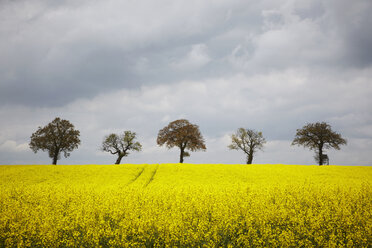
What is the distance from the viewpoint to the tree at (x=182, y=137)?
4447 cm

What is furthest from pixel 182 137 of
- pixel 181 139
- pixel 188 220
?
pixel 188 220

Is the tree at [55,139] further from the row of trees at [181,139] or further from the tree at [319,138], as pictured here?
the tree at [319,138]

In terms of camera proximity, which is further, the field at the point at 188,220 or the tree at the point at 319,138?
the tree at the point at 319,138

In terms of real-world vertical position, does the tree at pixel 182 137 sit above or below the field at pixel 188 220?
above

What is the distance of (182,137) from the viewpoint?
44031mm

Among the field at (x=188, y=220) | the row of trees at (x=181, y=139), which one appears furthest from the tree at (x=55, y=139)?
the field at (x=188, y=220)

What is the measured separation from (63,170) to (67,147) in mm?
19931

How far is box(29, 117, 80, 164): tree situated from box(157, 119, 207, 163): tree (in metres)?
17.9

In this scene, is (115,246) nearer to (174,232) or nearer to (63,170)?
(174,232)

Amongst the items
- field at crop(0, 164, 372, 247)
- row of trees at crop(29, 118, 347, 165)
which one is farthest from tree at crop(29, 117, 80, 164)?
field at crop(0, 164, 372, 247)

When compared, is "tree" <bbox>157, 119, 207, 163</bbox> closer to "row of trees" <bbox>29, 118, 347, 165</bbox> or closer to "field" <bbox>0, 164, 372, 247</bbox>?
"row of trees" <bbox>29, 118, 347, 165</bbox>

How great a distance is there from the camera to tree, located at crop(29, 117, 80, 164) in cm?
4281

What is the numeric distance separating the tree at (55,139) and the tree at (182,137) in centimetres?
1791

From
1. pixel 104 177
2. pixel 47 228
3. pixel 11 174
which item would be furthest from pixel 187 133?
pixel 47 228
